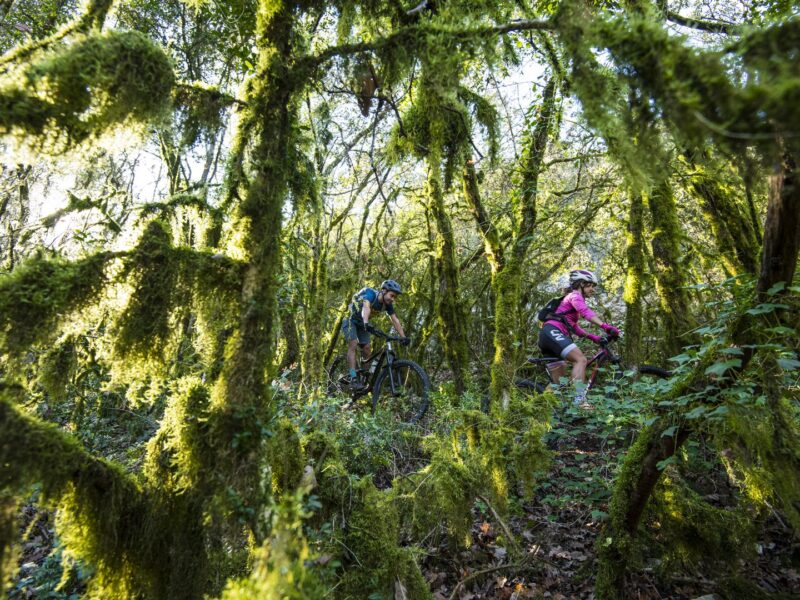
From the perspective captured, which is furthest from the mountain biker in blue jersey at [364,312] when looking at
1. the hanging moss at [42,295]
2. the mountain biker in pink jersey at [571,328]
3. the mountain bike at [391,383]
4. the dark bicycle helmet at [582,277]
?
the hanging moss at [42,295]

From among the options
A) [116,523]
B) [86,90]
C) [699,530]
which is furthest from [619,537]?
[86,90]

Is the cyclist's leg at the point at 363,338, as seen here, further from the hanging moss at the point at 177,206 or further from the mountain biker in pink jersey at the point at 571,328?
the hanging moss at the point at 177,206

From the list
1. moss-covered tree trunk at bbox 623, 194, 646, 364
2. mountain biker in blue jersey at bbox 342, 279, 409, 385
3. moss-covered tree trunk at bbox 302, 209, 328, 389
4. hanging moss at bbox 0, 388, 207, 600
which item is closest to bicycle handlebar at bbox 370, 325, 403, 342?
mountain biker in blue jersey at bbox 342, 279, 409, 385

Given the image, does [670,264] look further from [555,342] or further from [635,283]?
[555,342]

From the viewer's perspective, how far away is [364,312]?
8.24m

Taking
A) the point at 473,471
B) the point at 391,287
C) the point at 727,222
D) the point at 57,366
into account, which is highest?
the point at 727,222

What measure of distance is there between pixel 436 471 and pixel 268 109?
353 cm

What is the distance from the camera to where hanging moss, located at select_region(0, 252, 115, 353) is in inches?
80.4

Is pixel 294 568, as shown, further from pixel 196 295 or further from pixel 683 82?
pixel 683 82

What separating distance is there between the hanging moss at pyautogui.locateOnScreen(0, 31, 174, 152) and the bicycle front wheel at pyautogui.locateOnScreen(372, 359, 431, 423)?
6382 millimetres

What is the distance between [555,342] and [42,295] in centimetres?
709

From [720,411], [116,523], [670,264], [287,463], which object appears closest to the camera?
[116,523]

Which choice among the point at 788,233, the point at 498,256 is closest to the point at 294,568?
the point at 788,233

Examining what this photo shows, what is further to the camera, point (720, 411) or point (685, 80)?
point (720, 411)
